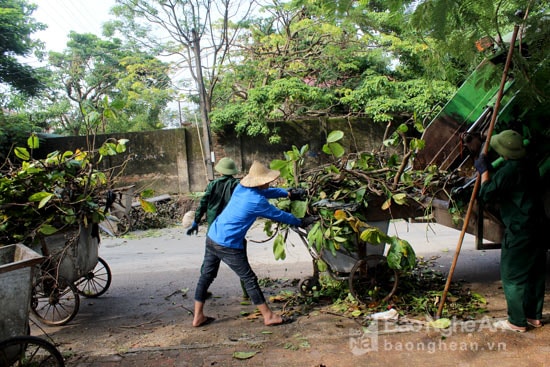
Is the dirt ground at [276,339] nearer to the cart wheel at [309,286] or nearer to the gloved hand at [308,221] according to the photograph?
the cart wheel at [309,286]

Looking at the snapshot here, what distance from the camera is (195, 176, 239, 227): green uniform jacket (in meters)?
4.77

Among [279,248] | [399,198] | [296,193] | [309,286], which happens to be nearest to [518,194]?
[399,198]

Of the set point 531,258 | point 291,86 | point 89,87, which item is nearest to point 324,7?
point 531,258

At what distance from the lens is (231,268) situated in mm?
3988

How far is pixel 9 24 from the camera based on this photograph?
A: 535 inches

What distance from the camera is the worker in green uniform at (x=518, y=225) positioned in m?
3.40

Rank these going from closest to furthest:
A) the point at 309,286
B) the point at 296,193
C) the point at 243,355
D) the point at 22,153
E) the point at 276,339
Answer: the point at 243,355 → the point at 276,339 → the point at 296,193 → the point at 22,153 → the point at 309,286

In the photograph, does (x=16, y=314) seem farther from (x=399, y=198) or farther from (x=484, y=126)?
(x=484, y=126)

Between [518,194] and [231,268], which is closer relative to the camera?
[518,194]

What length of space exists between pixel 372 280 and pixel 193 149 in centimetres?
907

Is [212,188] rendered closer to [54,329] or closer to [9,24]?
[54,329]

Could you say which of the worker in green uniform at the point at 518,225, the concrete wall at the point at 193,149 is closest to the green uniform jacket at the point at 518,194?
the worker in green uniform at the point at 518,225

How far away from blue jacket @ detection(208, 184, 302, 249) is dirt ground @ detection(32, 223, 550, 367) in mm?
881

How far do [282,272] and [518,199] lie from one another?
3277 mm
